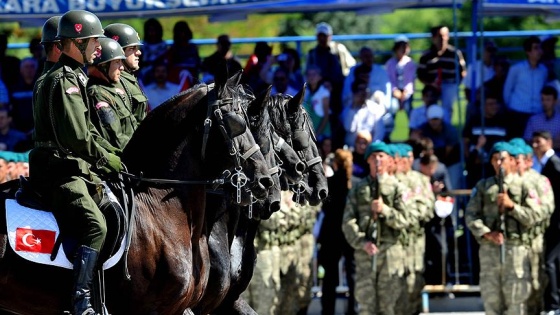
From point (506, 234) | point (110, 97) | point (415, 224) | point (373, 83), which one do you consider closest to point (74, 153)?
point (110, 97)

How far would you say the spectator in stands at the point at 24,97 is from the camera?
1828 centimetres

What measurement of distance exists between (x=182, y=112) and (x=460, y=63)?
10.00m

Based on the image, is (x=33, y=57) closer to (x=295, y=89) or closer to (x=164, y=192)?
(x=295, y=89)

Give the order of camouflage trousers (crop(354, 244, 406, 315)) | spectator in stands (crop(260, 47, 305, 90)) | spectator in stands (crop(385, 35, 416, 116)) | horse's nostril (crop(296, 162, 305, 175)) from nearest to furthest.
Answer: horse's nostril (crop(296, 162, 305, 175)) → camouflage trousers (crop(354, 244, 406, 315)) → spectator in stands (crop(260, 47, 305, 90)) → spectator in stands (crop(385, 35, 416, 116))

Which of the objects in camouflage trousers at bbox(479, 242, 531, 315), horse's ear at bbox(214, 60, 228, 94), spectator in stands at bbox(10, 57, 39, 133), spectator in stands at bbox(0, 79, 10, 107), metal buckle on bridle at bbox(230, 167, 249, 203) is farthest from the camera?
spectator in stands at bbox(10, 57, 39, 133)

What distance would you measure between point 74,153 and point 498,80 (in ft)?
34.1

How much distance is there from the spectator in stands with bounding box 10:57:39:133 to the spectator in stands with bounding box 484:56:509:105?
6332mm

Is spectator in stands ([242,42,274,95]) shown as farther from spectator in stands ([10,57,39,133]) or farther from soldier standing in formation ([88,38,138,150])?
soldier standing in formation ([88,38,138,150])

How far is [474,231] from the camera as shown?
1523 cm

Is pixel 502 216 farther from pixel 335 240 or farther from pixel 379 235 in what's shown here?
pixel 335 240

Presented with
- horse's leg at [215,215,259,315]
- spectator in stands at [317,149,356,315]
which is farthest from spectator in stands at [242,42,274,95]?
horse's leg at [215,215,259,315]

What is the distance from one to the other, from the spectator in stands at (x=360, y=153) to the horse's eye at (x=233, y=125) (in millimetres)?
7879

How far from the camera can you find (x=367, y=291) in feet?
50.1

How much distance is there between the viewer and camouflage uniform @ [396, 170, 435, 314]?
1530 cm
